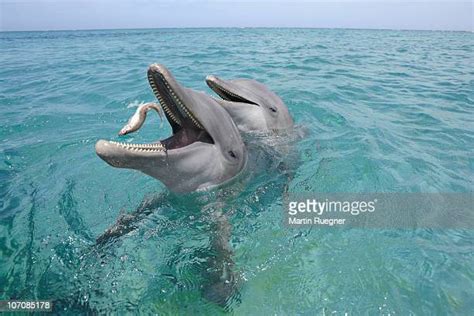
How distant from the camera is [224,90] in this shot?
6.02 m

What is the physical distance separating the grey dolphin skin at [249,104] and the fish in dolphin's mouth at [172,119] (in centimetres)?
155

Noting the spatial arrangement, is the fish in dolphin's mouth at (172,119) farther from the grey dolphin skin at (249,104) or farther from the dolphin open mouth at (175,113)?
the grey dolphin skin at (249,104)

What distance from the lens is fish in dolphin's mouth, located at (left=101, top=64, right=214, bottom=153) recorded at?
146 inches

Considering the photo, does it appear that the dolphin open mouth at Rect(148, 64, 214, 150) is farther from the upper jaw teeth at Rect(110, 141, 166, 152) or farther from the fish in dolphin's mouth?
the upper jaw teeth at Rect(110, 141, 166, 152)

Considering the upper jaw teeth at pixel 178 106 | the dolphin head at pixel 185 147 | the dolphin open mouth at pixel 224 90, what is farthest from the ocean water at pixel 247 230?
the upper jaw teeth at pixel 178 106

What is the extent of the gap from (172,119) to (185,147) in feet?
1.19

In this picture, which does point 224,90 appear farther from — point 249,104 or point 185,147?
point 185,147

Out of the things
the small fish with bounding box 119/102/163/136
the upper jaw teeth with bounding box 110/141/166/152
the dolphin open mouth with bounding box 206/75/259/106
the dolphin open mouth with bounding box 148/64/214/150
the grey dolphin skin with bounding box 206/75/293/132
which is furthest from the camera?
the grey dolphin skin with bounding box 206/75/293/132

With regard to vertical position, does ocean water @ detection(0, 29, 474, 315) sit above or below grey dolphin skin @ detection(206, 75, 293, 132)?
below

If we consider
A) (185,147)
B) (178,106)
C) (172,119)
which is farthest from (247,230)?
(178,106)

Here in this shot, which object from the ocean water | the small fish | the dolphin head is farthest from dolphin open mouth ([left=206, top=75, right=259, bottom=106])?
the small fish

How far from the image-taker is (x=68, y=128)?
28.7 feet

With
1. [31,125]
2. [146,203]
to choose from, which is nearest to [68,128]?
[31,125]

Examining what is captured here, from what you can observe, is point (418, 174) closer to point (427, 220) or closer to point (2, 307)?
point (427, 220)
